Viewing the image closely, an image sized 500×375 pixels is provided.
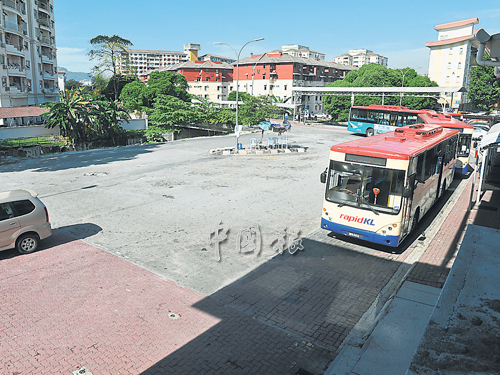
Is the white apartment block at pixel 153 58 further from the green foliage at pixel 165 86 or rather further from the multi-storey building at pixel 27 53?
the multi-storey building at pixel 27 53

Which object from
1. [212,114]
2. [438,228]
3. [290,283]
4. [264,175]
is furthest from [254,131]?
[290,283]

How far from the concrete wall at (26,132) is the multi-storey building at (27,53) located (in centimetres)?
1267

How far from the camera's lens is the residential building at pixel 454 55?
260 ft

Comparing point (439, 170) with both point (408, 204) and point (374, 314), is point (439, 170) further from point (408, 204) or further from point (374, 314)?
point (374, 314)

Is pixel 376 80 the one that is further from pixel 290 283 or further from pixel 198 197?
pixel 290 283

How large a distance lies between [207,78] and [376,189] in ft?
292

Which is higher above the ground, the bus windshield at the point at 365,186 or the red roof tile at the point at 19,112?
the red roof tile at the point at 19,112

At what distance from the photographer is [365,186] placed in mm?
10328

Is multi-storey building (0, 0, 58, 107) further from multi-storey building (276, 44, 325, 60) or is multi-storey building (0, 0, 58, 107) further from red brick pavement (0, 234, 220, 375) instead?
multi-storey building (276, 44, 325, 60)

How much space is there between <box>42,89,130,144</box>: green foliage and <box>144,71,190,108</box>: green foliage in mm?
24160

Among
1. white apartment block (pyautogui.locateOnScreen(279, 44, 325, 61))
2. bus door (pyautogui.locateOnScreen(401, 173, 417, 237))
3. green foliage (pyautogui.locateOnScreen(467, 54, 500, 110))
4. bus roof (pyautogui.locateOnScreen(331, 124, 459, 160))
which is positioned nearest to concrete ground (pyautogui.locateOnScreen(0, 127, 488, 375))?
bus door (pyautogui.locateOnScreen(401, 173, 417, 237))

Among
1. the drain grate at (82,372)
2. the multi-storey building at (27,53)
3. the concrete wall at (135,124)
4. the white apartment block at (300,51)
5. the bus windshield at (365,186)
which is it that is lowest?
the drain grate at (82,372)

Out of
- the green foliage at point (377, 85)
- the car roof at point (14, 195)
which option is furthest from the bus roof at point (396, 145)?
the green foliage at point (377, 85)

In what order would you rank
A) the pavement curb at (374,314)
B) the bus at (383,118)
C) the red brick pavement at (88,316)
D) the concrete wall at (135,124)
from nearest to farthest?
the pavement curb at (374,314) < the red brick pavement at (88,316) < the bus at (383,118) < the concrete wall at (135,124)
